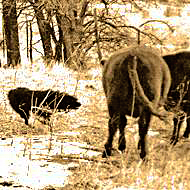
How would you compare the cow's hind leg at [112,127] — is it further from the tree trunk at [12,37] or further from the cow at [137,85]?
the tree trunk at [12,37]

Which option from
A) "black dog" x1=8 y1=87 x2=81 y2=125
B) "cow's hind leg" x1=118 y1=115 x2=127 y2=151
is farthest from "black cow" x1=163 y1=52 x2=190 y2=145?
"black dog" x1=8 y1=87 x2=81 y2=125

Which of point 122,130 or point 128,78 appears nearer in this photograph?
point 128,78

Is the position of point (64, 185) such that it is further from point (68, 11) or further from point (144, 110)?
point (68, 11)

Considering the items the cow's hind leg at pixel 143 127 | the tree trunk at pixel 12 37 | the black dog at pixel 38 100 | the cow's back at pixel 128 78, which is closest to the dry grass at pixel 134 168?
the cow's hind leg at pixel 143 127

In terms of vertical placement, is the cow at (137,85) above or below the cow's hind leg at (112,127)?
A: above

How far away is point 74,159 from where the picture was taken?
13.0 feet

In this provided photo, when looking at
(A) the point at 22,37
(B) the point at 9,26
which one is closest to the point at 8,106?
(B) the point at 9,26

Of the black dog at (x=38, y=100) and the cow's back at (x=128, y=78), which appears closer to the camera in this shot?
the cow's back at (x=128, y=78)

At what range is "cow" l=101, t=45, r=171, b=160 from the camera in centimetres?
333

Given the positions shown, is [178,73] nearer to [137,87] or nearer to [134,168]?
[137,87]

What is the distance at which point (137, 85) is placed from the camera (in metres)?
3.28

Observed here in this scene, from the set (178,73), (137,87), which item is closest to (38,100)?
(178,73)

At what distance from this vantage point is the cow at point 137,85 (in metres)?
3.33

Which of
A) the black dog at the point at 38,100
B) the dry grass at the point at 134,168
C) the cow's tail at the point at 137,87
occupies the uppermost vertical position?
the cow's tail at the point at 137,87
